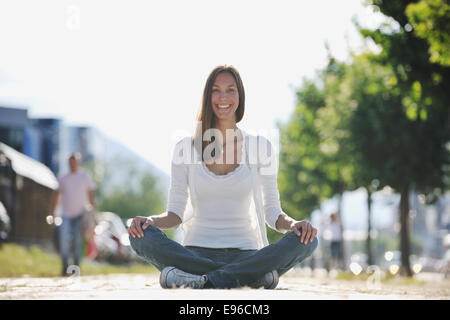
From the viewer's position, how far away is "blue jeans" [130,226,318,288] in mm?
5016

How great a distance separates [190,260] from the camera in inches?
202

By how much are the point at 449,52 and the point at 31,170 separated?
63.8 feet

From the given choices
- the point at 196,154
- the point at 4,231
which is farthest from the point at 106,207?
the point at 196,154

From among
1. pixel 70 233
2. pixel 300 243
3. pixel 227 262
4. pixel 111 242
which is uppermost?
pixel 300 243

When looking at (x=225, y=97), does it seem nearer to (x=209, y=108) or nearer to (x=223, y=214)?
(x=209, y=108)

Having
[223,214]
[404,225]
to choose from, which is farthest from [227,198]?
[404,225]

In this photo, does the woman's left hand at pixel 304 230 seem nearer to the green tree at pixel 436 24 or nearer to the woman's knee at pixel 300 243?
the woman's knee at pixel 300 243

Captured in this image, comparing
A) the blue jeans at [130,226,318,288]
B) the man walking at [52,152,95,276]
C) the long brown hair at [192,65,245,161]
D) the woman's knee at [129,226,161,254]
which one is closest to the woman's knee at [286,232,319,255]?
the blue jeans at [130,226,318,288]

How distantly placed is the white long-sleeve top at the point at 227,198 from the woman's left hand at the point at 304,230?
1.44 feet

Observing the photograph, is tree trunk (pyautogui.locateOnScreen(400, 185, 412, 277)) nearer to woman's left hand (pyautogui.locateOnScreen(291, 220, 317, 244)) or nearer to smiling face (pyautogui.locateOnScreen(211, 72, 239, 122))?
smiling face (pyautogui.locateOnScreen(211, 72, 239, 122))

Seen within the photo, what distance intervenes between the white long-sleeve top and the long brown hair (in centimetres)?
9

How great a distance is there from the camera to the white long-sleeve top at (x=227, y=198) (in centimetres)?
544

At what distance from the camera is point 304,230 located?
4.98 metres

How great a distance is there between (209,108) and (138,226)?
1083 millimetres
